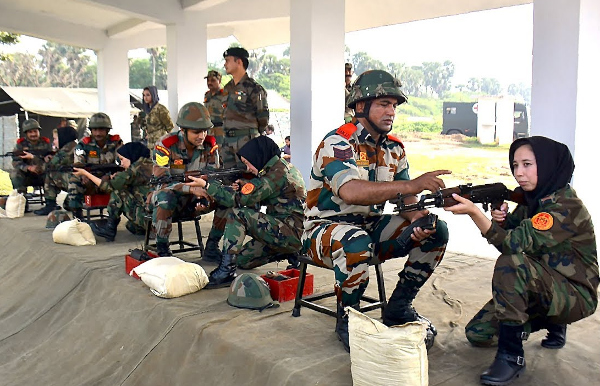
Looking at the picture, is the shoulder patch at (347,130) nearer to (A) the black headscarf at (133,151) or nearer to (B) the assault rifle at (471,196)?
(B) the assault rifle at (471,196)

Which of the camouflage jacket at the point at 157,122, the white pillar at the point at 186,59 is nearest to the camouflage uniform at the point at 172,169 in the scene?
the camouflage jacket at the point at 157,122

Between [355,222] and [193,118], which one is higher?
[193,118]

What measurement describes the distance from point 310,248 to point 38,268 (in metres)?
3.72

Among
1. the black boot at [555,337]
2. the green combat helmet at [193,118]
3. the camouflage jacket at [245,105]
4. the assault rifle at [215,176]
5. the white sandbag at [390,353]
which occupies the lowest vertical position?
the black boot at [555,337]

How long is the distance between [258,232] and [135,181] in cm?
256

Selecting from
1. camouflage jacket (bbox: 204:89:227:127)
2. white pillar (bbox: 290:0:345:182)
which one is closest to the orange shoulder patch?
white pillar (bbox: 290:0:345:182)

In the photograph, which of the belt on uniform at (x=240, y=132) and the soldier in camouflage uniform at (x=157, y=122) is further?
the soldier in camouflage uniform at (x=157, y=122)

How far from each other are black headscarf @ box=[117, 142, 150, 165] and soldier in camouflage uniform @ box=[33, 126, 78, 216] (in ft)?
6.36

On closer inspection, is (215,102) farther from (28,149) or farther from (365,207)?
(365,207)

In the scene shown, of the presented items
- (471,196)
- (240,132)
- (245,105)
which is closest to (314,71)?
(245,105)

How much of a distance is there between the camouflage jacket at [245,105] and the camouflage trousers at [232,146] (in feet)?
0.35

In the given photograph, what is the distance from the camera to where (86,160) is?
7051mm

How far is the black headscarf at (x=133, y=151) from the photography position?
6449mm

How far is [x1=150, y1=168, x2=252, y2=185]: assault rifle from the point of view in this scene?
15.5 feet
